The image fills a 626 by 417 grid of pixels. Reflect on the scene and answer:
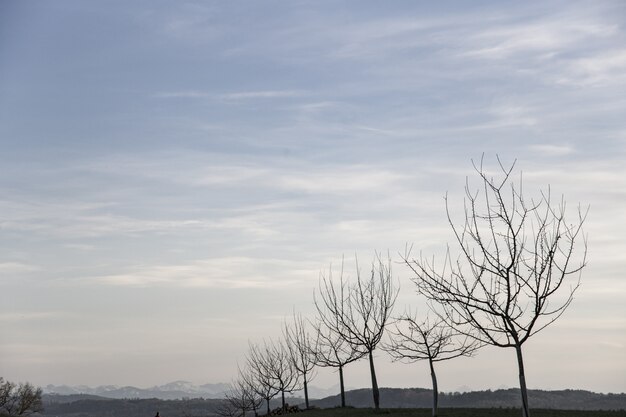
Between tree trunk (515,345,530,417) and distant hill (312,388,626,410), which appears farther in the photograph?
distant hill (312,388,626,410)

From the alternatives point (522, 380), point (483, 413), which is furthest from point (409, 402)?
point (522, 380)

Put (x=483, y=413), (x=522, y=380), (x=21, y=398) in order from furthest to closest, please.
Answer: (x=21, y=398), (x=483, y=413), (x=522, y=380)

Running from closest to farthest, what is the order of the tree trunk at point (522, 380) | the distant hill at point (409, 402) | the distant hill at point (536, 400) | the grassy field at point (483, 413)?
the tree trunk at point (522, 380) < the grassy field at point (483, 413) < the distant hill at point (536, 400) < the distant hill at point (409, 402)

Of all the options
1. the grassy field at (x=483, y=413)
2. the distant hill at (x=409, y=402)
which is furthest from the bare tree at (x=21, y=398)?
the grassy field at (x=483, y=413)

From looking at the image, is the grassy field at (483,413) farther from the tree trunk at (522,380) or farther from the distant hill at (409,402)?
the distant hill at (409,402)

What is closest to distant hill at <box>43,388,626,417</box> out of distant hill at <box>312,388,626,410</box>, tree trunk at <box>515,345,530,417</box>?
distant hill at <box>312,388,626,410</box>

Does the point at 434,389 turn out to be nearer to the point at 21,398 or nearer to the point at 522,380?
the point at 522,380

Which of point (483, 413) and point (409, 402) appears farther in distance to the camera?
point (409, 402)

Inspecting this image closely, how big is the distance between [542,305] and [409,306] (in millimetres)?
20395

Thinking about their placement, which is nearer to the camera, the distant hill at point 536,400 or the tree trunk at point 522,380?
the tree trunk at point 522,380

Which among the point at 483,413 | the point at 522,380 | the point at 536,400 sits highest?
the point at 522,380

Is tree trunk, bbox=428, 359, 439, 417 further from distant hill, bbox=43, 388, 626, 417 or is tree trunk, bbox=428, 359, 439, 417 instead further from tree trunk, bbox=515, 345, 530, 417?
distant hill, bbox=43, 388, 626, 417

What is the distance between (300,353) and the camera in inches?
2298

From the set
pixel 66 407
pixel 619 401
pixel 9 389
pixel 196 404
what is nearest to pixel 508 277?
pixel 619 401
